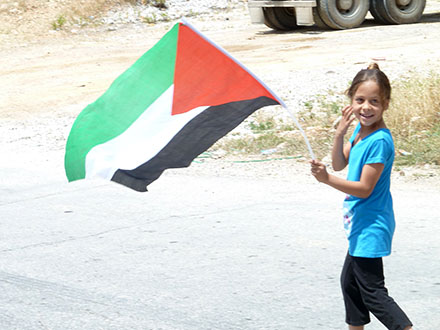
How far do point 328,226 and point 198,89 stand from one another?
2377 millimetres

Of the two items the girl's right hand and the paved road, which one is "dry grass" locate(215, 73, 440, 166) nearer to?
the paved road

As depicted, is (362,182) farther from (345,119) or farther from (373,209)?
(345,119)

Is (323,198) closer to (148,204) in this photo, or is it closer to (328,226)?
(328,226)

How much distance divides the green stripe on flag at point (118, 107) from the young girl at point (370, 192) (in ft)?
3.01

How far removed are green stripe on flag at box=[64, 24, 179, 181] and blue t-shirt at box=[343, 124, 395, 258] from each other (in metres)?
1.00

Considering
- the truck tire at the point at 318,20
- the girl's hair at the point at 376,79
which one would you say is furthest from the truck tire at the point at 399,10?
the girl's hair at the point at 376,79

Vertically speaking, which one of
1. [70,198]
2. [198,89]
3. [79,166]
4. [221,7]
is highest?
[198,89]

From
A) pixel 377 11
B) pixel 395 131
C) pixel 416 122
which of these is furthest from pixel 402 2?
pixel 395 131

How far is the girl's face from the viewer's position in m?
3.13

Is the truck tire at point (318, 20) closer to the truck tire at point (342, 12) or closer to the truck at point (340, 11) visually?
the truck at point (340, 11)

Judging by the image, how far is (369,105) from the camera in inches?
124


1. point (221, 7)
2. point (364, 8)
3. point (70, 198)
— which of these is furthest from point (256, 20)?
point (70, 198)

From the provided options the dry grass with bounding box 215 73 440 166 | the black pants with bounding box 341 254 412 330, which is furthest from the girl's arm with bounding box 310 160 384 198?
the dry grass with bounding box 215 73 440 166

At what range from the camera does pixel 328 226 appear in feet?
18.3
